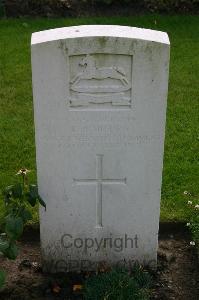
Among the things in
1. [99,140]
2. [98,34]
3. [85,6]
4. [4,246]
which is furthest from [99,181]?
[85,6]

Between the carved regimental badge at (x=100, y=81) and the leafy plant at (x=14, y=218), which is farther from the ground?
the carved regimental badge at (x=100, y=81)

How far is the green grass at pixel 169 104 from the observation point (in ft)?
17.6

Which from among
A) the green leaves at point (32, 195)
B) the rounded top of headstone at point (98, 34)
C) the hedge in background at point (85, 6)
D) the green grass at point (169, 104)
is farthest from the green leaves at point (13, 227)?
the hedge in background at point (85, 6)

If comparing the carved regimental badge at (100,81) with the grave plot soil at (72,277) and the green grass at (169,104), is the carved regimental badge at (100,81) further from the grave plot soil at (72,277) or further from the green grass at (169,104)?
the green grass at (169,104)

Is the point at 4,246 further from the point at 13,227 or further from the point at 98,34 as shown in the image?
the point at 98,34

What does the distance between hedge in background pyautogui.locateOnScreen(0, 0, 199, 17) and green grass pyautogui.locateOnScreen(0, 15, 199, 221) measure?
29 centimetres

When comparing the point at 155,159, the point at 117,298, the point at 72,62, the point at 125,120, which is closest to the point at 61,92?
the point at 72,62

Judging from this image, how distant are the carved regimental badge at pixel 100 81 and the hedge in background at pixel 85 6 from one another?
5.86m

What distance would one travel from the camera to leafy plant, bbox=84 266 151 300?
3.80 meters

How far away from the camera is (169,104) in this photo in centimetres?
681

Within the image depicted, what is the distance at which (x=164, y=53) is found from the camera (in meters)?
3.66

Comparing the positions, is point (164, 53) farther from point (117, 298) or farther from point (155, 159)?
point (117, 298)

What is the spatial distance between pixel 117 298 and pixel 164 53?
149 centimetres

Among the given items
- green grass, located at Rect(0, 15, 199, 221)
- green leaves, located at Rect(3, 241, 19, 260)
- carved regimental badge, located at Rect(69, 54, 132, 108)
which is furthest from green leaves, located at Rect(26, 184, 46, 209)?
green grass, located at Rect(0, 15, 199, 221)
